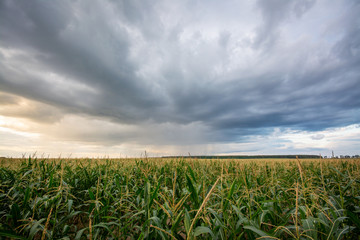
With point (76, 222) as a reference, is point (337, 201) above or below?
above

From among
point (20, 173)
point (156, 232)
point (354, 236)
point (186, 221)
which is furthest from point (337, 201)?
point (20, 173)

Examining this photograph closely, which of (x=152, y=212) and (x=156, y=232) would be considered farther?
(x=152, y=212)

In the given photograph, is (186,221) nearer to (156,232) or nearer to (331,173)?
(156,232)

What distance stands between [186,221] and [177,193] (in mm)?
3095

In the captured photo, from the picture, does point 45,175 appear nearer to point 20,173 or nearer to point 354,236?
point 20,173

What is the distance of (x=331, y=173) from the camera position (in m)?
8.16

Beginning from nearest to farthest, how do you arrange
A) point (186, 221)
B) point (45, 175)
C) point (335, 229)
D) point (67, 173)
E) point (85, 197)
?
point (186, 221), point (335, 229), point (85, 197), point (45, 175), point (67, 173)

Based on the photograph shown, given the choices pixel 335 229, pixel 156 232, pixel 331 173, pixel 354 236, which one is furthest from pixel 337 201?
pixel 331 173

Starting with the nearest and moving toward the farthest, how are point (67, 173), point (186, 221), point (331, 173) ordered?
point (186, 221), point (67, 173), point (331, 173)

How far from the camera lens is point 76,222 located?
4.50 metres

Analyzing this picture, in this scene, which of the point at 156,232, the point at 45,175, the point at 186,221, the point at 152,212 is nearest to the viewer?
the point at 186,221

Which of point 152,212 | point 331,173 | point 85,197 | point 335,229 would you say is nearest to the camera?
point 335,229

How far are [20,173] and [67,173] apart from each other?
5.14 feet

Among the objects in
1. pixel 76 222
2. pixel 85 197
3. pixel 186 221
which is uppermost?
pixel 186 221
